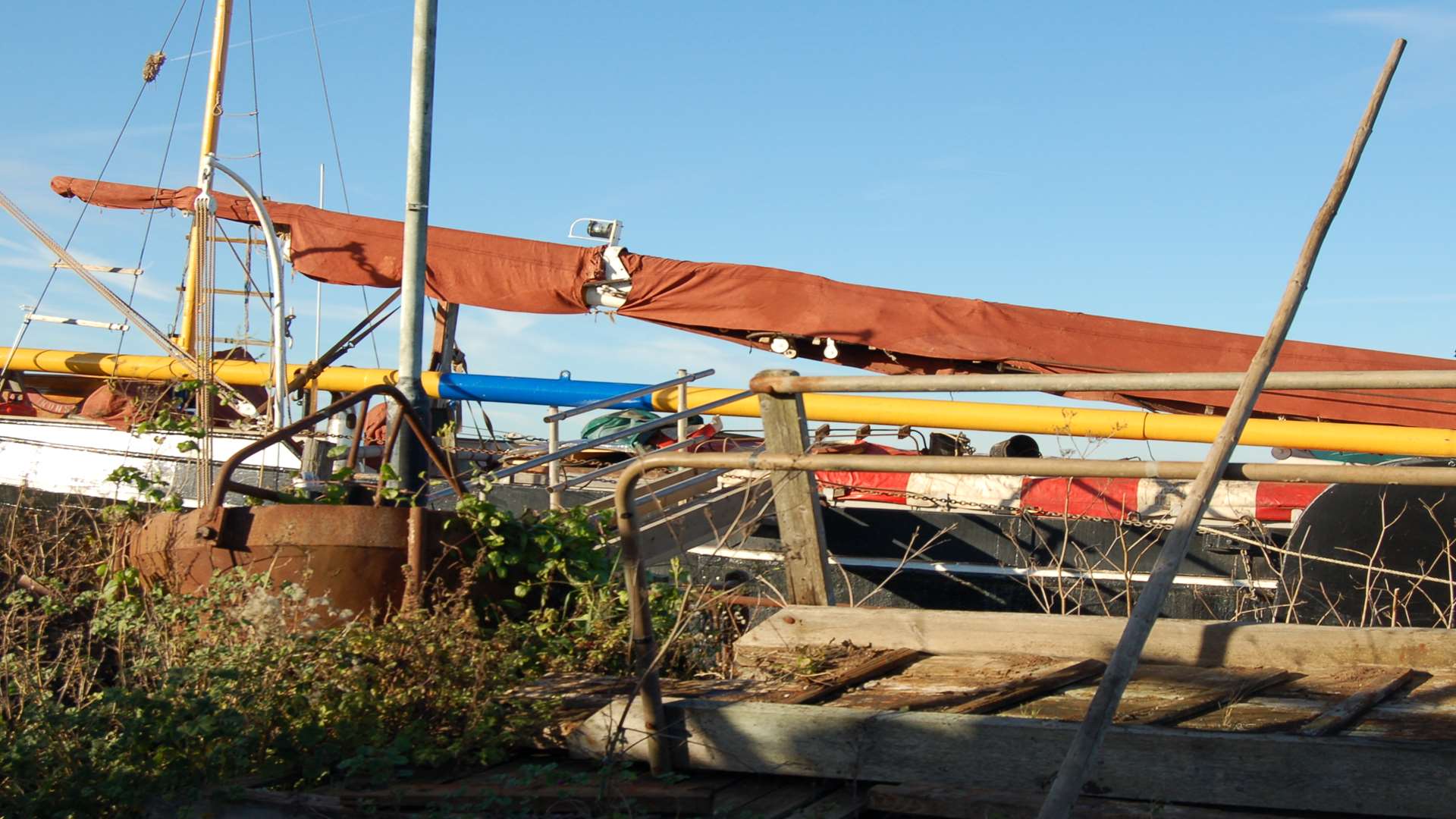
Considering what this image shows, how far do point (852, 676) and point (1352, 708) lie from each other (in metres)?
1.55

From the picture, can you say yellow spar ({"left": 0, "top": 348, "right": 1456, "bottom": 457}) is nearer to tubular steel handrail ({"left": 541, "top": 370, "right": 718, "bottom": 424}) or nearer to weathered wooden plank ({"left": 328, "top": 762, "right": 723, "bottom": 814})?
tubular steel handrail ({"left": 541, "top": 370, "right": 718, "bottom": 424})

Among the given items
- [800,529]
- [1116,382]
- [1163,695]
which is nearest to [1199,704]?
[1163,695]

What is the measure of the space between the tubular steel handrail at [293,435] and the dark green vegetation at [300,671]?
33 cm

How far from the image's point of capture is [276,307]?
10.9m

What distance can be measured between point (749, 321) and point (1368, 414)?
4.12m

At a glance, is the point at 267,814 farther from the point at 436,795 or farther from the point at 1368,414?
the point at 1368,414

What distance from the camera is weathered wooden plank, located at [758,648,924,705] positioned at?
169 inches

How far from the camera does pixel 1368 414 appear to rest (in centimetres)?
856

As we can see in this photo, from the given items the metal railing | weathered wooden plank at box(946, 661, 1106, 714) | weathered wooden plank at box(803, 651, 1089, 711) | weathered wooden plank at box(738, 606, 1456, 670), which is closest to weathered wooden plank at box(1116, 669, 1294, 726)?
weathered wooden plank at box(738, 606, 1456, 670)

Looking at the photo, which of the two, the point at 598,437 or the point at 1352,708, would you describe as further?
the point at 598,437

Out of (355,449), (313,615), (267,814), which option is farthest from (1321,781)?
(355,449)

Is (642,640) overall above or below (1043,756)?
above

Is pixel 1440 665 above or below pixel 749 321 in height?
below

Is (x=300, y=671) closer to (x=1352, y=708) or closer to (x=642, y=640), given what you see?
(x=642, y=640)
